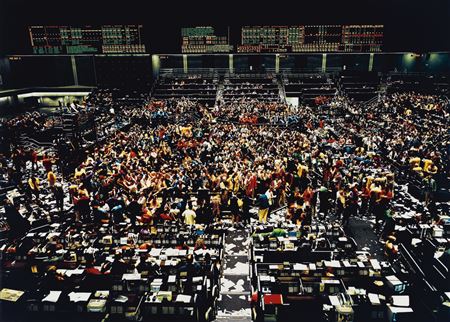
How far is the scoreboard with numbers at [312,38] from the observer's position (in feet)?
89.0

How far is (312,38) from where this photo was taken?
90.2ft

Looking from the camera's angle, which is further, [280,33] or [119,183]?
[280,33]

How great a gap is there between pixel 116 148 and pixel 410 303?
43.7ft

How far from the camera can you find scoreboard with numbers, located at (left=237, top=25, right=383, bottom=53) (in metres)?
27.1

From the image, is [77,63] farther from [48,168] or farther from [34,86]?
[48,168]

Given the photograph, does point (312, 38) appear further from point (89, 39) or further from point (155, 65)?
point (89, 39)

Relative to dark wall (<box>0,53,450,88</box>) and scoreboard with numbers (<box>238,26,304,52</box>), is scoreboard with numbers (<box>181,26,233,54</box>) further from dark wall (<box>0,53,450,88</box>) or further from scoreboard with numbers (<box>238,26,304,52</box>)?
dark wall (<box>0,53,450,88</box>)

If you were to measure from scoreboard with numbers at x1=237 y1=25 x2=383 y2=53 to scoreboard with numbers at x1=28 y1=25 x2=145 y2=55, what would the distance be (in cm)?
887

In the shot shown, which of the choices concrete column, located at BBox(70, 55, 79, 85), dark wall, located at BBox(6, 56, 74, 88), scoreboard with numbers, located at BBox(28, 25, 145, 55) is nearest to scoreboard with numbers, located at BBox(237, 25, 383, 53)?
scoreboard with numbers, located at BBox(28, 25, 145, 55)

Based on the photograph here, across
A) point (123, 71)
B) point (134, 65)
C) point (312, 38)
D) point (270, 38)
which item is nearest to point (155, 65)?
point (134, 65)

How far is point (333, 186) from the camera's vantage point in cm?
1136

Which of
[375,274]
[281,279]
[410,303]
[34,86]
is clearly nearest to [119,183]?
[281,279]

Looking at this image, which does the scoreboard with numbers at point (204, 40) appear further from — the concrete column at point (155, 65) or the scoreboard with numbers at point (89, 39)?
the concrete column at point (155, 65)

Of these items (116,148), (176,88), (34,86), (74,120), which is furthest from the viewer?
(34,86)
